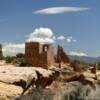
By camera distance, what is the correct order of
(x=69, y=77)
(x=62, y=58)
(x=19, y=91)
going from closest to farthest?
(x=19, y=91)
(x=69, y=77)
(x=62, y=58)

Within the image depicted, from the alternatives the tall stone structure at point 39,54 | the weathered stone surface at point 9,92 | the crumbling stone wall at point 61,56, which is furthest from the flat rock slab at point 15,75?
the crumbling stone wall at point 61,56

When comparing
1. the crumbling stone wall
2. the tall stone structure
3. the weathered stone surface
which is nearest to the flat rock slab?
the weathered stone surface

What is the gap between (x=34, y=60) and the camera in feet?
156

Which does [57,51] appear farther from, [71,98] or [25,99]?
[25,99]

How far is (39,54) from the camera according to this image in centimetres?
4869

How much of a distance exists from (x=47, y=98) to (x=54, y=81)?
10644 millimetres

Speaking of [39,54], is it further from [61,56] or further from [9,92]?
[9,92]

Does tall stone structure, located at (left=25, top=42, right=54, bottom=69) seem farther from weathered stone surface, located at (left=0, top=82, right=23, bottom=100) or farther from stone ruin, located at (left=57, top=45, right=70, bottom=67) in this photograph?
weathered stone surface, located at (left=0, top=82, right=23, bottom=100)

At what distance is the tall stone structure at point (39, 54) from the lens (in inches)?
1837

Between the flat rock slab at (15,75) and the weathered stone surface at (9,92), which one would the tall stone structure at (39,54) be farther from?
the weathered stone surface at (9,92)

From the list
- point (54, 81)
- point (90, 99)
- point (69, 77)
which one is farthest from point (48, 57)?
point (90, 99)

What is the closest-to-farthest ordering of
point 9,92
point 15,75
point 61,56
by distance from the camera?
point 9,92
point 15,75
point 61,56

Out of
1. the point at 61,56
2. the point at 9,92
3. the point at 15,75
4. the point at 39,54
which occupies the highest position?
the point at 9,92

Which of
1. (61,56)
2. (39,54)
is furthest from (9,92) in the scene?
(39,54)
